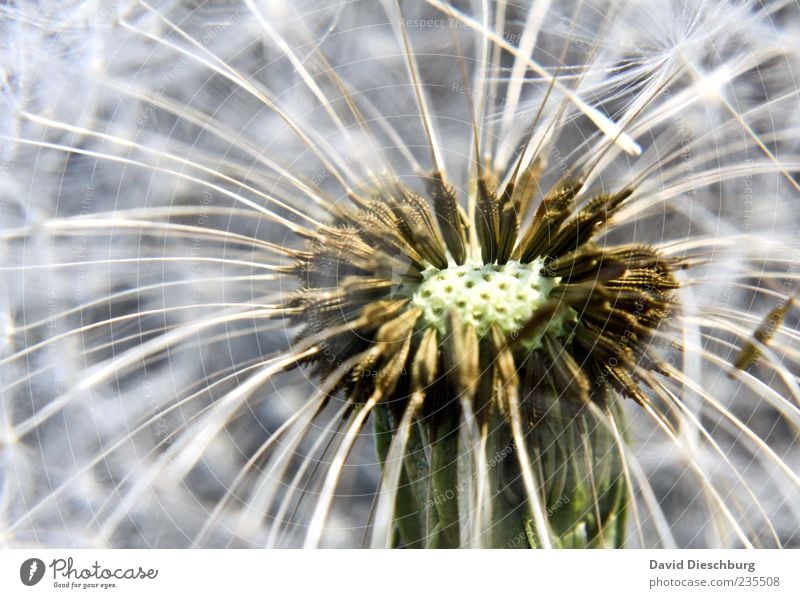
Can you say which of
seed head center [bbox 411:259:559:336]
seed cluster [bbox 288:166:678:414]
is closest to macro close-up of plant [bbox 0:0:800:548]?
seed cluster [bbox 288:166:678:414]

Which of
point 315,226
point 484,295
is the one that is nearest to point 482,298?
point 484,295

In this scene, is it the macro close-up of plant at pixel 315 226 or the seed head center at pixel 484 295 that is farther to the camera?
the macro close-up of plant at pixel 315 226

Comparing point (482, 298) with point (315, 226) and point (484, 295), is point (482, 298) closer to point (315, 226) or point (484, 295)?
point (484, 295)

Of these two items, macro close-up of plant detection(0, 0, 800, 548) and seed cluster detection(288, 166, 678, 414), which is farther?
macro close-up of plant detection(0, 0, 800, 548)

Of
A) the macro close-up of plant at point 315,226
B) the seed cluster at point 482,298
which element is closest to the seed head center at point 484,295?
the seed cluster at point 482,298

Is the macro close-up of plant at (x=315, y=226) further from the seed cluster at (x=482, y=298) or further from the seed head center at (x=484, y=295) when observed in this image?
the seed head center at (x=484, y=295)

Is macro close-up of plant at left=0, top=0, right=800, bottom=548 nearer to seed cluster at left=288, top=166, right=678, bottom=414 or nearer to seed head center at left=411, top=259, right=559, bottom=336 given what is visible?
seed cluster at left=288, top=166, right=678, bottom=414
